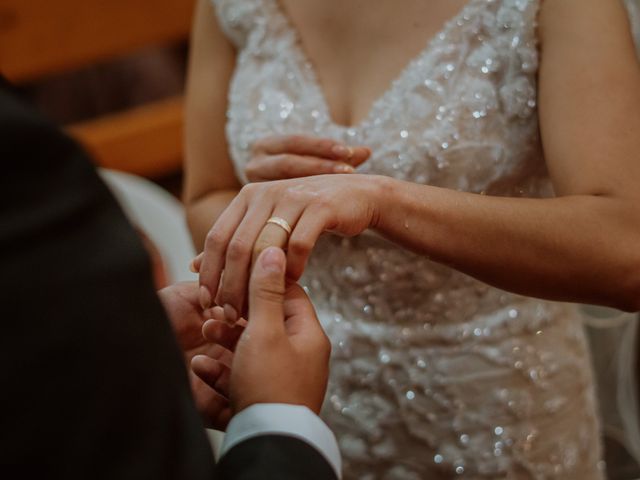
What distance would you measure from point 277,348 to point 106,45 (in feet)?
10.3

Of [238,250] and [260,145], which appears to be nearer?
[238,250]

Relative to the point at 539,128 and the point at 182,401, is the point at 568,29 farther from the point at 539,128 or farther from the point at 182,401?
the point at 182,401

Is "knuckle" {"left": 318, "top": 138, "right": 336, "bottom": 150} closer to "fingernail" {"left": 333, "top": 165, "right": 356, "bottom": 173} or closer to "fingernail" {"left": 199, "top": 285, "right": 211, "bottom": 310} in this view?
"fingernail" {"left": 333, "top": 165, "right": 356, "bottom": 173}

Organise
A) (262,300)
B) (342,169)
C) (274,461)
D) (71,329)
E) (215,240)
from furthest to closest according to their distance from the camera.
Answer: (342,169)
(215,240)
(262,300)
(274,461)
(71,329)

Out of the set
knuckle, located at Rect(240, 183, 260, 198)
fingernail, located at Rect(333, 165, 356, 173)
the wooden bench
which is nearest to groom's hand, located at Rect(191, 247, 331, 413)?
knuckle, located at Rect(240, 183, 260, 198)

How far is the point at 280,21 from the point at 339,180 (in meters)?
0.45

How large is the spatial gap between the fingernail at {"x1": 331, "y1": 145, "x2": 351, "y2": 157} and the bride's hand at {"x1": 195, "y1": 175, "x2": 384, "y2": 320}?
0.13 metres

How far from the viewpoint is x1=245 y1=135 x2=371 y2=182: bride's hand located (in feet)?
3.88

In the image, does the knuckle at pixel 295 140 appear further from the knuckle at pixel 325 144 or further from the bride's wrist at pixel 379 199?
the bride's wrist at pixel 379 199

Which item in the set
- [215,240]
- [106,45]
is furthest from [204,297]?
[106,45]

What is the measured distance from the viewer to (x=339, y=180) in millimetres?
1044

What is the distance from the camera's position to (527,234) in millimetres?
1079

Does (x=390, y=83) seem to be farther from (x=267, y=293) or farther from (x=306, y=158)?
(x=267, y=293)

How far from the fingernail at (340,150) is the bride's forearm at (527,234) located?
0.13 meters
